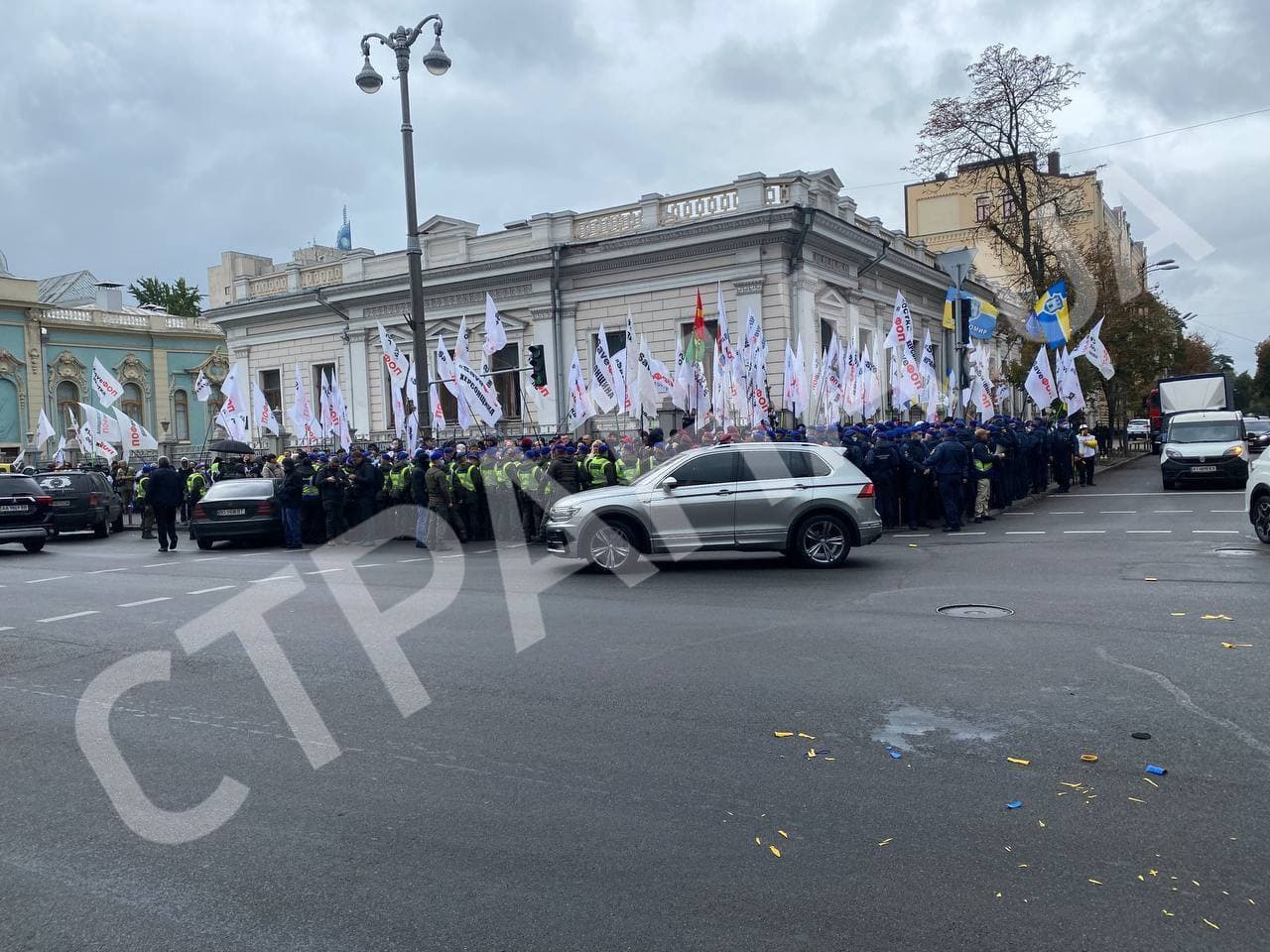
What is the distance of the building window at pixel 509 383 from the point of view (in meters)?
35.9

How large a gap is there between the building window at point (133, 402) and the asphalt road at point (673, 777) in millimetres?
49564

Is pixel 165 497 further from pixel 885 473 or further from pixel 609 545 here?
pixel 885 473

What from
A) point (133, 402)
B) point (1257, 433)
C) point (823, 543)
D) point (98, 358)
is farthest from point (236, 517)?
point (133, 402)

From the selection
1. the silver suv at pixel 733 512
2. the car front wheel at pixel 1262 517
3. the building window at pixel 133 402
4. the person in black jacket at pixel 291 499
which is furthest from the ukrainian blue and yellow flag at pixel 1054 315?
the building window at pixel 133 402

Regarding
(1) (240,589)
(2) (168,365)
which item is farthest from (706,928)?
(2) (168,365)

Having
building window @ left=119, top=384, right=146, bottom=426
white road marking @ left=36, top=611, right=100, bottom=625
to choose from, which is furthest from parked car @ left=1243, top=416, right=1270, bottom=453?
building window @ left=119, top=384, right=146, bottom=426

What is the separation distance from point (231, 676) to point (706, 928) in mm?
5210

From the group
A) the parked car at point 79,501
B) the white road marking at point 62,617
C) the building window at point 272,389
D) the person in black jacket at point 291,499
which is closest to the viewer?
the white road marking at point 62,617

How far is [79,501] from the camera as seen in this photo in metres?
23.2

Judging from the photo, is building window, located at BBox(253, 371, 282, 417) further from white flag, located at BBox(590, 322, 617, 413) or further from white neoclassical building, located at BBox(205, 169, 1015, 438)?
white flag, located at BBox(590, 322, 617, 413)

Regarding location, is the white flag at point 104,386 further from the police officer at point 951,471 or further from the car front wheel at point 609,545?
the police officer at point 951,471

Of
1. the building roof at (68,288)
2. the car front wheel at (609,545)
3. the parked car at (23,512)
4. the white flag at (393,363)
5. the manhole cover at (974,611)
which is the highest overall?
the building roof at (68,288)

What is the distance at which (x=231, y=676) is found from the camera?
7809mm

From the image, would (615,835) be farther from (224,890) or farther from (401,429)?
(401,429)
